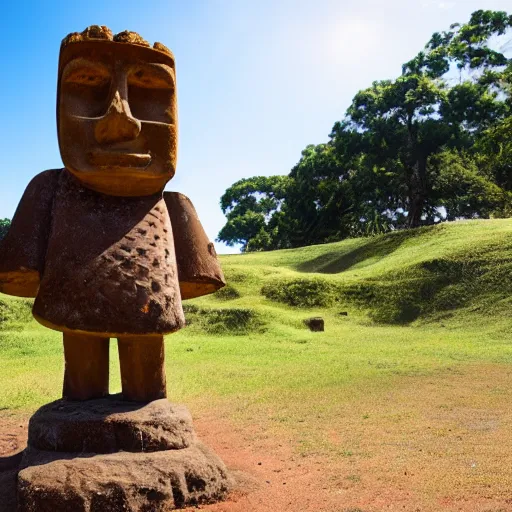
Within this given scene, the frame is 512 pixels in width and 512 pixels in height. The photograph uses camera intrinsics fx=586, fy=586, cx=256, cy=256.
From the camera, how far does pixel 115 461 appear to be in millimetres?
3191

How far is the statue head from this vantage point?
371 cm

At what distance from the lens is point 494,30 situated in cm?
2792

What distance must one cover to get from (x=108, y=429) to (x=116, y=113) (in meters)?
1.91

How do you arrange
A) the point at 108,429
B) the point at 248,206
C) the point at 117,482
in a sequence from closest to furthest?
the point at 117,482 → the point at 108,429 → the point at 248,206

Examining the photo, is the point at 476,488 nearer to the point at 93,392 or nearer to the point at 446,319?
the point at 93,392

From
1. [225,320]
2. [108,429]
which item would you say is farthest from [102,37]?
[225,320]

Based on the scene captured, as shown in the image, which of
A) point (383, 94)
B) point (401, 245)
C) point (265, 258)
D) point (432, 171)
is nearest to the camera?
point (401, 245)

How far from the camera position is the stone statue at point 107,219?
11.6 feet

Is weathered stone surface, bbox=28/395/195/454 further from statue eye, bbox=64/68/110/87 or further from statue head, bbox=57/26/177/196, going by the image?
statue eye, bbox=64/68/110/87

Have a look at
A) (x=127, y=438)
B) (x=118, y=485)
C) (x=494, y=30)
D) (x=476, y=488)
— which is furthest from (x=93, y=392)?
(x=494, y=30)

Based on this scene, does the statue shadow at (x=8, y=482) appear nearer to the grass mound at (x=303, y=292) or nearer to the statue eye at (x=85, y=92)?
the statue eye at (x=85, y=92)

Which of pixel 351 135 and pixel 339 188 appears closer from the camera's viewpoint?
pixel 351 135

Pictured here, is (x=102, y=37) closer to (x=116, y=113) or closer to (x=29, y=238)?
(x=116, y=113)

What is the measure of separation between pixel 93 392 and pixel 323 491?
1.59 meters
